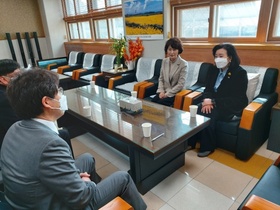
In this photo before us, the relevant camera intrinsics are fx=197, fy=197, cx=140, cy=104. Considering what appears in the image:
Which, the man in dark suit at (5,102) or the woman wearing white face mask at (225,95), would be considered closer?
the man in dark suit at (5,102)

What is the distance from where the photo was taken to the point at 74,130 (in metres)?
2.79

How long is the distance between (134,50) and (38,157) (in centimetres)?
328

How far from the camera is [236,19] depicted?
2650 millimetres

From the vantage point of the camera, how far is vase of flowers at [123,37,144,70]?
3.74m

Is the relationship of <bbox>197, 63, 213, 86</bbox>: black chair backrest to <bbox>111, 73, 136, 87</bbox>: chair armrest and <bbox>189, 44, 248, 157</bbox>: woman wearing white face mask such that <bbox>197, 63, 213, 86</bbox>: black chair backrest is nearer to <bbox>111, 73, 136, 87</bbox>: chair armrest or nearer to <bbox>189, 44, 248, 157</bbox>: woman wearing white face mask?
<bbox>189, 44, 248, 157</bbox>: woman wearing white face mask

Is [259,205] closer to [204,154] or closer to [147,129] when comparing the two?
[147,129]

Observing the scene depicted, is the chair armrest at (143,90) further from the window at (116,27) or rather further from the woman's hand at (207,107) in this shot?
the window at (116,27)

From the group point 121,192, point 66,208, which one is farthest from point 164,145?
point 66,208

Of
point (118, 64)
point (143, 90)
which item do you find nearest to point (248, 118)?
point (143, 90)

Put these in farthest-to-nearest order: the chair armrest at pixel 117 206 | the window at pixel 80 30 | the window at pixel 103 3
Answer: the window at pixel 80 30 < the window at pixel 103 3 < the chair armrest at pixel 117 206

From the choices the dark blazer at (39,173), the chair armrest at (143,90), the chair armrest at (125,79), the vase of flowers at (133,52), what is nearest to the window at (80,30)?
the vase of flowers at (133,52)

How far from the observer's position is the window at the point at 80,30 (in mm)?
5474

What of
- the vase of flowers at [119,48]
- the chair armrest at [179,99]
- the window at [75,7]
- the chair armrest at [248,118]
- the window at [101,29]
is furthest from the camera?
the window at [75,7]

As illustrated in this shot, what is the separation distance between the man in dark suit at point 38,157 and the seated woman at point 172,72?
1.80m
